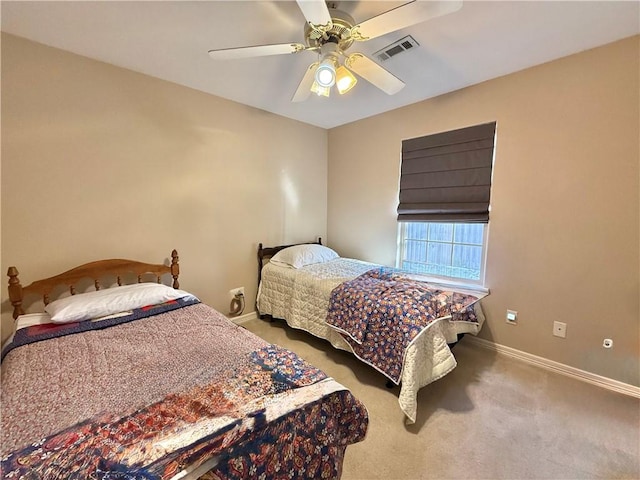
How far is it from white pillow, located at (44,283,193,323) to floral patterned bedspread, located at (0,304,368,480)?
27 centimetres

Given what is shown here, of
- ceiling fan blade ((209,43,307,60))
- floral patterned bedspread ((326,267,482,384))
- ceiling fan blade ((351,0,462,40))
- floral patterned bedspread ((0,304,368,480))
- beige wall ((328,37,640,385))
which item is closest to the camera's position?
floral patterned bedspread ((0,304,368,480))

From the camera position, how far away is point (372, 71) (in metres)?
1.79

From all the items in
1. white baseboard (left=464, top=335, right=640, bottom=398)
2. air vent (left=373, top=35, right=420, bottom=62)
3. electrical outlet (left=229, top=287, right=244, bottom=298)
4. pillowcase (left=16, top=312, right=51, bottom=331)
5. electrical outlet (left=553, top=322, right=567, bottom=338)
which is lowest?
white baseboard (left=464, top=335, right=640, bottom=398)

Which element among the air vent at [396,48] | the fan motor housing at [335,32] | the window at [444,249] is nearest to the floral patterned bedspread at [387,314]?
the window at [444,249]

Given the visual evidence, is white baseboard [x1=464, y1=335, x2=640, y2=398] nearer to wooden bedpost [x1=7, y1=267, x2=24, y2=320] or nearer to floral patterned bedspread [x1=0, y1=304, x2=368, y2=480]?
floral patterned bedspread [x1=0, y1=304, x2=368, y2=480]

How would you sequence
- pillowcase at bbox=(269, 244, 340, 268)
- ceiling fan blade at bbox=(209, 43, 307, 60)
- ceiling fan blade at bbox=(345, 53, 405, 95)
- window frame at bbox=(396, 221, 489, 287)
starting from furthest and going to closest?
1. pillowcase at bbox=(269, 244, 340, 268)
2. window frame at bbox=(396, 221, 489, 287)
3. ceiling fan blade at bbox=(345, 53, 405, 95)
4. ceiling fan blade at bbox=(209, 43, 307, 60)

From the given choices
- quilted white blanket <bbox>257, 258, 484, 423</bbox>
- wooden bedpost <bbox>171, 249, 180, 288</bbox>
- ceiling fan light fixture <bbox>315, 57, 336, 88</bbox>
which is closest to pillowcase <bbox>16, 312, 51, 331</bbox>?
wooden bedpost <bbox>171, 249, 180, 288</bbox>

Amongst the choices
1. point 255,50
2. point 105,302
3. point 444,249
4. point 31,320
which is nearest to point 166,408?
point 105,302

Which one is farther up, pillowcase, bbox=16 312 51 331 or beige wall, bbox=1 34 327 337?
beige wall, bbox=1 34 327 337

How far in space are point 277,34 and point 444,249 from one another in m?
2.49

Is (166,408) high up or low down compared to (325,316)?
up

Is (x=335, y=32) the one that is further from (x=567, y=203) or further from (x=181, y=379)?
(x=567, y=203)

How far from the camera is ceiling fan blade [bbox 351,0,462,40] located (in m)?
1.18

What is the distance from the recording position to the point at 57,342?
1.49 meters
